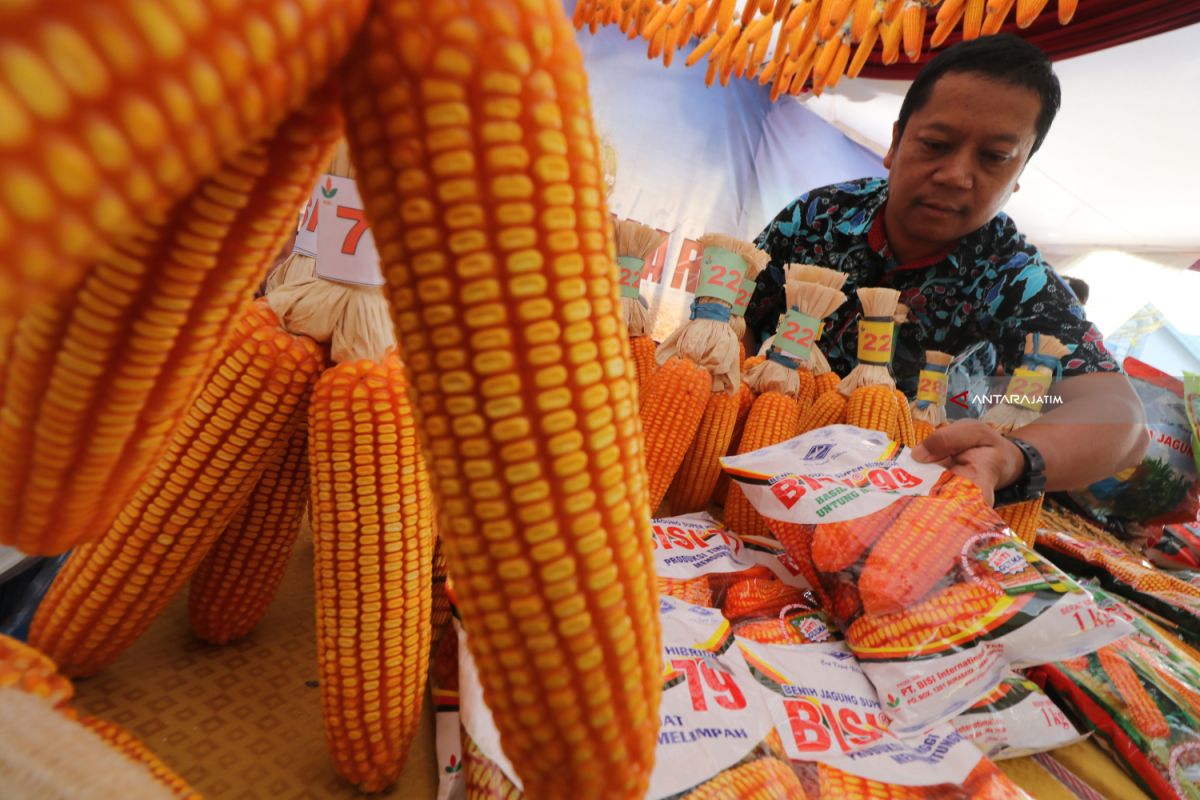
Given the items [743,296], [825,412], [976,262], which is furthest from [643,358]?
[976,262]

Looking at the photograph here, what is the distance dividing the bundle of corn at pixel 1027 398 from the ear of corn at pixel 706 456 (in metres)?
0.52

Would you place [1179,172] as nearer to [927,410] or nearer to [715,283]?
[927,410]

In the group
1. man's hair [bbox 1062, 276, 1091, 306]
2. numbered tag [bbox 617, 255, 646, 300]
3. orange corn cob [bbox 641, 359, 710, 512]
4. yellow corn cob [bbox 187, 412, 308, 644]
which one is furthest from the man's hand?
man's hair [bbox 1062, 276, 1091, 306]

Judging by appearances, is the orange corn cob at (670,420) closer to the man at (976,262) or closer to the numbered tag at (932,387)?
the man at (976,262)

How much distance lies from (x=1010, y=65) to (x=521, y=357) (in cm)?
147

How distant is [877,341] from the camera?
4.21 ft

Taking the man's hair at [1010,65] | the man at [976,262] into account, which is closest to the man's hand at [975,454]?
the man at [976,262]

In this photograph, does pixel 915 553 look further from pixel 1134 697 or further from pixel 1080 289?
pixel 1080 289

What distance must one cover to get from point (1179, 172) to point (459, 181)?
7.36ft

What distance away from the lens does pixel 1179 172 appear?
1.59 meters

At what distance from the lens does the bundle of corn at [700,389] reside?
1094 mm

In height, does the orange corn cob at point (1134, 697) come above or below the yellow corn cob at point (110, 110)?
below

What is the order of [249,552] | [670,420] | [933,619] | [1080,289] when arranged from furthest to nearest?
1. [1080,289]
2. [670,420]
3. [933,619]
4. [249,552]

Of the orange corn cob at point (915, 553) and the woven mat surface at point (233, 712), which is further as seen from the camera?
the orange corn cob at point (915, 553)
